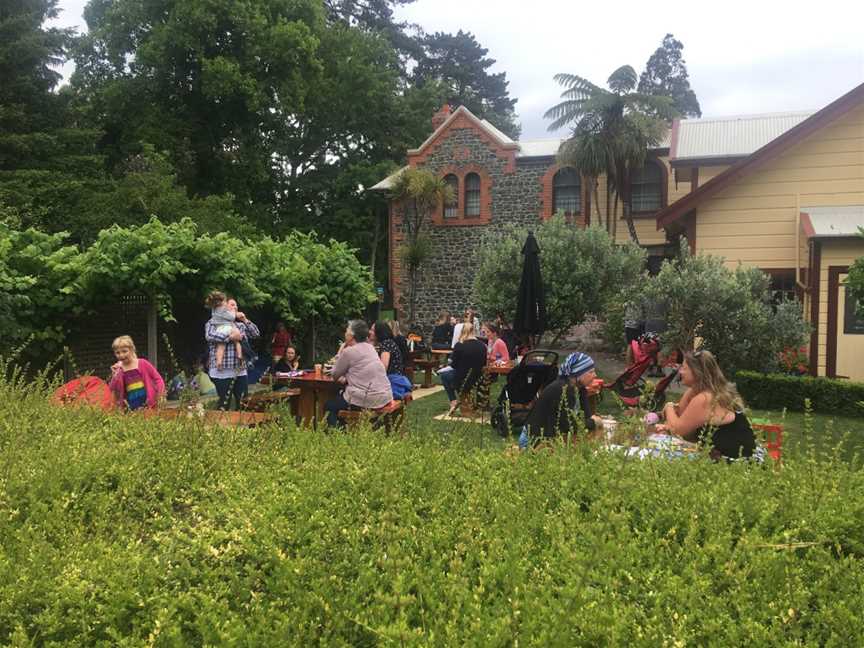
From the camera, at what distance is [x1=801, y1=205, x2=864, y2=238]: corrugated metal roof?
11016mm

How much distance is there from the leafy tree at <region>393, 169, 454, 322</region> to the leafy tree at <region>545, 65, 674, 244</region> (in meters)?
4.71

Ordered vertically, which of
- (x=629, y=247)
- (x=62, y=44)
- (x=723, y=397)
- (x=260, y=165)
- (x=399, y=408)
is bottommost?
(x=399, y=408)

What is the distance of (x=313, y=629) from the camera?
197cm

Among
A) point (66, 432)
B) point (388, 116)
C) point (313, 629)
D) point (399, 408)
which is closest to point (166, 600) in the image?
point (313, 629)

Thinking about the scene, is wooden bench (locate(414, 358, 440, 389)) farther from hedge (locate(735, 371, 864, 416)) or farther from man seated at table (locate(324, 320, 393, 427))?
man seated at table (locate(324, 320, 393, 427))

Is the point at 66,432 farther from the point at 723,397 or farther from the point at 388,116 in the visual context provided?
the point at 388,116

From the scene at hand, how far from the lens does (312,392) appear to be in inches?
342

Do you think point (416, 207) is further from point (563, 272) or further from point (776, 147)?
point (776, 147)

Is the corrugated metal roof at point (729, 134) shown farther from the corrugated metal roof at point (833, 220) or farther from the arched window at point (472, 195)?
the arched window at point (472, 195)

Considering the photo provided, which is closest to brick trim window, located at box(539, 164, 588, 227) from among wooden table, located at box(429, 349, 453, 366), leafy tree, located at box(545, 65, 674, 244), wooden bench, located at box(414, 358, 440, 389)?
leafy tree, located at box(545, 65, 674, 244)

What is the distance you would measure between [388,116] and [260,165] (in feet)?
24.4

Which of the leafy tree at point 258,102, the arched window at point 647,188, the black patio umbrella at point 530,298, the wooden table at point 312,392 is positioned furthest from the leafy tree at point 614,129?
the wooden table at point 312,392

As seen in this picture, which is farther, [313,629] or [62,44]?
[62,44]

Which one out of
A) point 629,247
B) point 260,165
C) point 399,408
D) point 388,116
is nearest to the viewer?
point 399,408
